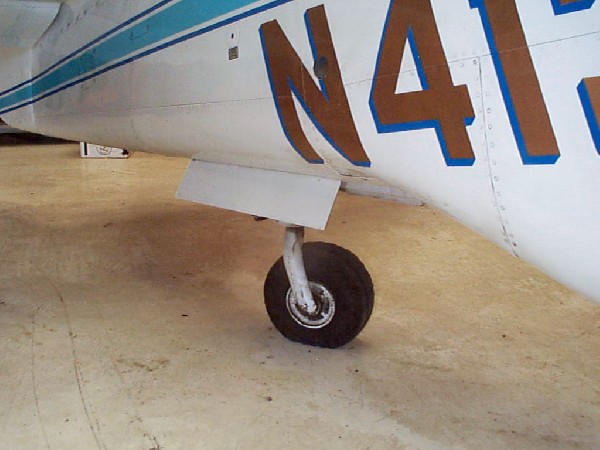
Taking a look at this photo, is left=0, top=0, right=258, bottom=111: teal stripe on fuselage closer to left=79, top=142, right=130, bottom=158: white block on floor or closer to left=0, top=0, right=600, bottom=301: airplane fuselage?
left=0, top=0, right=600, bottom=301: airplane fuselage

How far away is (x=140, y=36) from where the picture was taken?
267cm

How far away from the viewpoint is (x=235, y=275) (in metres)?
3.88

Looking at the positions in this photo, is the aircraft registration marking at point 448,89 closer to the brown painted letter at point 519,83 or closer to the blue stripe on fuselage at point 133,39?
the brown painted letter at point 519,83

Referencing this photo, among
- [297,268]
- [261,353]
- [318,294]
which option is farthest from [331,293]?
[261,353]

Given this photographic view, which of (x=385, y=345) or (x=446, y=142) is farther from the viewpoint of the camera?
(x=385, y=345)

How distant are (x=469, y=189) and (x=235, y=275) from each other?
2.50 meters

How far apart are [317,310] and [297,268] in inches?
9.3

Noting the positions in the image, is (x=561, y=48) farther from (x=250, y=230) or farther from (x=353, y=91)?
(x=250, y=230)

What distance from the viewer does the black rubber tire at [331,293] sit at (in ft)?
9.20

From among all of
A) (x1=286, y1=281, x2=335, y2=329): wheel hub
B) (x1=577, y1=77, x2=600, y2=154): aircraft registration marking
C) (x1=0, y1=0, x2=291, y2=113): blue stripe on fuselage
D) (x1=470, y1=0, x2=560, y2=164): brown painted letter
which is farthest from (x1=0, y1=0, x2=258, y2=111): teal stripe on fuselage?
(x1=286, y1=281, x2=335, y2=329): wheel hub

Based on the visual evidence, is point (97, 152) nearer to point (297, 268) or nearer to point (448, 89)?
point (297, 268)

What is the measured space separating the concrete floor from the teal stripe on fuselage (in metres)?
1.24

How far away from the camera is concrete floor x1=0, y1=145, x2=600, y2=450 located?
221cm

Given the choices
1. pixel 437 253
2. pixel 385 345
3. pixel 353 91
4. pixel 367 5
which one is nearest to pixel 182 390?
pixel 385 345
